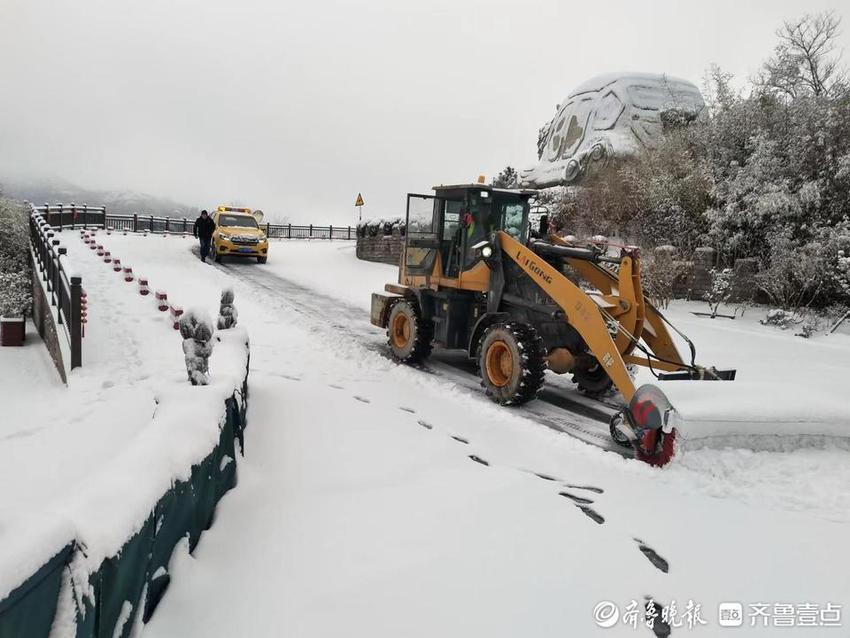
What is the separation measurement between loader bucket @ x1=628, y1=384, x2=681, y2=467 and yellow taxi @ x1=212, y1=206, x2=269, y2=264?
17335 mm

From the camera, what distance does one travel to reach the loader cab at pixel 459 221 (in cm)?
786

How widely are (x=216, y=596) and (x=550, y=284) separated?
4534 millimetres

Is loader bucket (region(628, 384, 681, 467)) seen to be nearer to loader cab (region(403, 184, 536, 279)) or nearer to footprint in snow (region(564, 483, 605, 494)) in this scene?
footprint in snow (region(564, 483, 605, 494))

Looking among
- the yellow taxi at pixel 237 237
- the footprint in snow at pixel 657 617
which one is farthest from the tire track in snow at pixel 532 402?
the yellow taxi at pixel 237 237

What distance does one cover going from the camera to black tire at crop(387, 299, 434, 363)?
8.58m

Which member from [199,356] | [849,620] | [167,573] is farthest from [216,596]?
[849,620]

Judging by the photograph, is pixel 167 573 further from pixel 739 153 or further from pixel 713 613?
pixel 739 153

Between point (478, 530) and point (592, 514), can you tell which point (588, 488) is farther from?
point (478, 530)

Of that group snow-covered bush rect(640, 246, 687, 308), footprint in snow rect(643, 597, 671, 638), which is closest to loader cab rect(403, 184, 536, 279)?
footprint in snow rect(643, 597, 671, 638)

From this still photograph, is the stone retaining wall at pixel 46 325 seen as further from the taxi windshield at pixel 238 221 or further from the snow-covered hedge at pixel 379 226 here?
the snow-covered hedge at pixel 379 226

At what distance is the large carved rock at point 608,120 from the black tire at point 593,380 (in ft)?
Answer: 50.0

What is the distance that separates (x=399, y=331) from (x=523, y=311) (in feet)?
8.35

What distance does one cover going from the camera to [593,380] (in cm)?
762

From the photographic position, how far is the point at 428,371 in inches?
331
